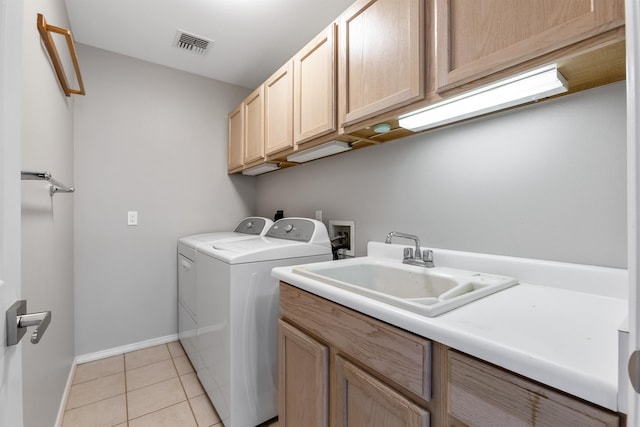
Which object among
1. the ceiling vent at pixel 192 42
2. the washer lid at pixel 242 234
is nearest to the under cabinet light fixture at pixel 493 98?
the washer lid at pixel 242 234

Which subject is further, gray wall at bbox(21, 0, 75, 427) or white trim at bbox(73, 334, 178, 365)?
white trim at bbox(73, 334, 178, 365)

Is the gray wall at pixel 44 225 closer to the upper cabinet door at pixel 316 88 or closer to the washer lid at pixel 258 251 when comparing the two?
the washer lid at pixel 258 251

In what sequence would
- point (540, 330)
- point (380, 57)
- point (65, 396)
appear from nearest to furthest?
1. point (540, 330)
2. point (380, 57)
3. point (65, 396)

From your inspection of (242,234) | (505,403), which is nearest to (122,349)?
(242,234)

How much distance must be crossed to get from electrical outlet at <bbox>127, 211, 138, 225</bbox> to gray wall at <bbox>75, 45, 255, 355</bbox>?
29 millimetres

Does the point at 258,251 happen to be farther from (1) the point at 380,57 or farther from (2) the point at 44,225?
(1) the point at 380,57

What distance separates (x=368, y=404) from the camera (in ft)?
2.75

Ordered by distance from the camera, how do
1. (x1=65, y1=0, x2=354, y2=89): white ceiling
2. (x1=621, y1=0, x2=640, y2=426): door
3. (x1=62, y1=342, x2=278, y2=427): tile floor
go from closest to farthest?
(x1=621, y1=0, x2=640, y2=426): door, (x1=62, y1=342, x2=278, y2=427): tile floor, (x1=65, y1=0, x2=354, y2=89): white ceiling

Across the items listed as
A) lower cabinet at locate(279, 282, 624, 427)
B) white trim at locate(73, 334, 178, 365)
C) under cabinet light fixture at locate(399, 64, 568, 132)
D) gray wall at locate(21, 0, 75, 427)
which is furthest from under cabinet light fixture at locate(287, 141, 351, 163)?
white trim at locate(73, 334, 178, 365)

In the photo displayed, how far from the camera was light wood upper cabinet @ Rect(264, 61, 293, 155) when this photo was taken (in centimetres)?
180

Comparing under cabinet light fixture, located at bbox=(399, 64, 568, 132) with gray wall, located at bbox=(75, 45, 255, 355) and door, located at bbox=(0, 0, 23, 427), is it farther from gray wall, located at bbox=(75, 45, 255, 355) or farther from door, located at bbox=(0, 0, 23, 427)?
gray wall, located at bbox=(75, 45, 255, 355)

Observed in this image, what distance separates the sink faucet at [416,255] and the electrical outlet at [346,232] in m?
0.48

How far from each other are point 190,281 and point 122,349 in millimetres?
918

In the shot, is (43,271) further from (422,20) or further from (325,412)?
(422,20)
